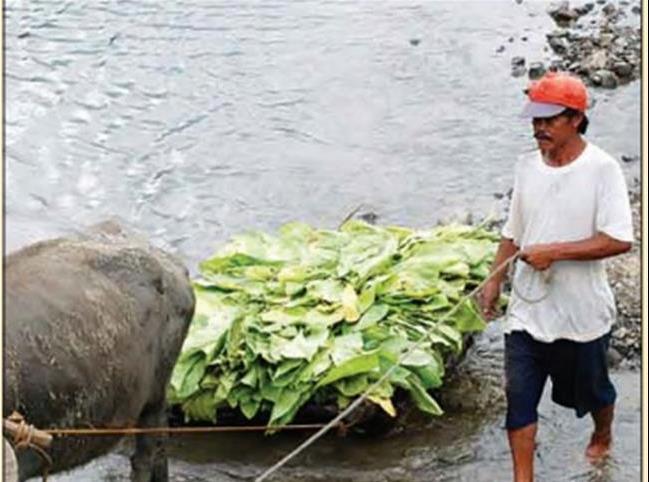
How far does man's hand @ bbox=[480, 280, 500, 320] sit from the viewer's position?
701 centimetres

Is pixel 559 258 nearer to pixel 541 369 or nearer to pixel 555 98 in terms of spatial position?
pixel 541 369

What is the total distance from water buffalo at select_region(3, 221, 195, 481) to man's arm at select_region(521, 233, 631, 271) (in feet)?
5.36

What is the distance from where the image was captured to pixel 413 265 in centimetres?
820

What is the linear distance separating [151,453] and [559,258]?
217 centimetres

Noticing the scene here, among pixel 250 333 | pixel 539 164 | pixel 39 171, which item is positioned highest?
pixel 539 164

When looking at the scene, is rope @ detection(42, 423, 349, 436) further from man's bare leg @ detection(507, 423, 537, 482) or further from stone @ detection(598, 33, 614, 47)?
stone @ detection(598, 33, 614, 47)

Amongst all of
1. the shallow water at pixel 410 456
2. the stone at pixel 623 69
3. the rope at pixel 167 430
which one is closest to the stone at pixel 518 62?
the stone at pixel 623 69

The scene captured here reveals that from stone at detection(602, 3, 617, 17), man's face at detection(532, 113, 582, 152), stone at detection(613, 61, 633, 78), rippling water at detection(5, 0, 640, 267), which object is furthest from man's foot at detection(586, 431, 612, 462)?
stone at detection(602, 3, 617, 17)

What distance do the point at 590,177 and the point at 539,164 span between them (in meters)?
0.27

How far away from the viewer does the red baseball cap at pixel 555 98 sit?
6.50 metres

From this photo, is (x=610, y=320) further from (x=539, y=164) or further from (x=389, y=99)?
(x=389, y=99)

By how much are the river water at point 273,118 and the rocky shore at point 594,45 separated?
17 cm

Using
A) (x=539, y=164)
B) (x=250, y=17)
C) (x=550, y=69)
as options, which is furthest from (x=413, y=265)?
(x=250, y=17)

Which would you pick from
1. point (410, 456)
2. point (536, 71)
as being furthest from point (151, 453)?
point (536, 71)
